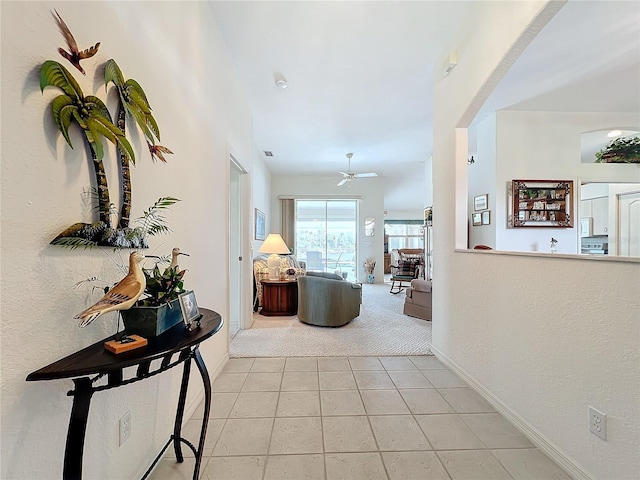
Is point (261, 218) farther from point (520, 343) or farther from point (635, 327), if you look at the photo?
point (635, 327)

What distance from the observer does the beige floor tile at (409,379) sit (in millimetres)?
2326

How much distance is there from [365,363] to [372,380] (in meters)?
0.33

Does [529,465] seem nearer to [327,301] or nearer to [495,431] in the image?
[495,431]

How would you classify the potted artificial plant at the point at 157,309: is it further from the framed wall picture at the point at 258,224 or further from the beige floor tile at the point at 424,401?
the framed wall picture at the point at 258,224

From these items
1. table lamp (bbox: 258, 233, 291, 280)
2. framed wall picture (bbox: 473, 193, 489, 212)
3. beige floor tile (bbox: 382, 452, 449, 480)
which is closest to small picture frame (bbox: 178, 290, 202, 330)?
beige floor tile (bbox: 382, 452, 449, 480)

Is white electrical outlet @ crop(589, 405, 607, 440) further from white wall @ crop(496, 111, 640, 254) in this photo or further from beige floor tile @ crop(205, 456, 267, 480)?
white wall @ crop(496, 111, 640, 254)

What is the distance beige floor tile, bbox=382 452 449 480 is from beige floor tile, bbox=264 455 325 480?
14.6 inches

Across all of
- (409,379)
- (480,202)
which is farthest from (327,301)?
(480,202)

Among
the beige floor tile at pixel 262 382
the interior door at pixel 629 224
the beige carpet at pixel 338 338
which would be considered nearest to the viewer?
the beige floor tile at pixel 262 382

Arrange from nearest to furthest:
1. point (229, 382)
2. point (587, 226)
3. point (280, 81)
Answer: point (229, 382)
point (280, 81)
point (587, 226)

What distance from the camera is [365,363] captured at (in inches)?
108

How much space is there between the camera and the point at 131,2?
1279 millimetres

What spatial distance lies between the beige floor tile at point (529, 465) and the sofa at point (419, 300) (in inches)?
105

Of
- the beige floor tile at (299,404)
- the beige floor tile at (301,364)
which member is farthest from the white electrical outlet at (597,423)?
the beige floor tile at (301,364)
